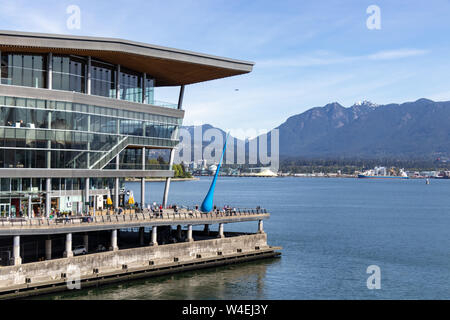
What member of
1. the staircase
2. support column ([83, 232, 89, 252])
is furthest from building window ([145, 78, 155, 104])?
support column ([83, 232, 89, 252])

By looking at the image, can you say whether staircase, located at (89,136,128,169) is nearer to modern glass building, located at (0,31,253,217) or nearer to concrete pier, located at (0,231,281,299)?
modern glass building, located at (0,31,253,217)

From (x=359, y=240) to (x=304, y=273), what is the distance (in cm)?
3111

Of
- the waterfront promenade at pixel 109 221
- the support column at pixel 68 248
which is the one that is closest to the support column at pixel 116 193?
the waterfront promenade at pixel 109 221

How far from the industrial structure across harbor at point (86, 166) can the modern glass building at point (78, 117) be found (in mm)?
109

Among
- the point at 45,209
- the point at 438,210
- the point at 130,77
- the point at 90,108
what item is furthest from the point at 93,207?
the point at 438,210

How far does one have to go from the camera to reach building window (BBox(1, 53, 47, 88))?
60250mm

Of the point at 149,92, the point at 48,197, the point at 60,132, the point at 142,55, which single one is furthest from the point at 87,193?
the point at 149,92

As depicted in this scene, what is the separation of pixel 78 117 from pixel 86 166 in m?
5.55

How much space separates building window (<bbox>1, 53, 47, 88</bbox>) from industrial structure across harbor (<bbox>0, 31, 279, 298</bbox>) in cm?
11

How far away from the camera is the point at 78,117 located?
62.3 metres

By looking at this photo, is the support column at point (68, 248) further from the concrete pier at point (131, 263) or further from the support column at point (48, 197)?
the support column at point (48, 197)

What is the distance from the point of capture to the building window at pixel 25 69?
6025 cm

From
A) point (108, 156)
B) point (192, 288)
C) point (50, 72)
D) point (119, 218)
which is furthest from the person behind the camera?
point (108, 156)

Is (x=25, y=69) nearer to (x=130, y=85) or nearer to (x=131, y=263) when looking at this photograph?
(x=130, y=85)
